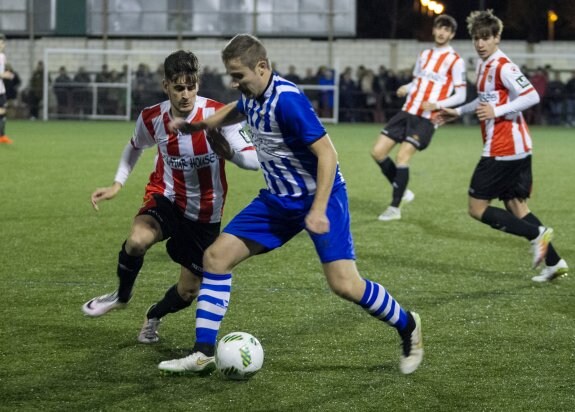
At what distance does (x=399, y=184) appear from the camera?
10.8m

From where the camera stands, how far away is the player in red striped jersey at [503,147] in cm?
738

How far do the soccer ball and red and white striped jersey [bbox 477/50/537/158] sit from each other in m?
3.47

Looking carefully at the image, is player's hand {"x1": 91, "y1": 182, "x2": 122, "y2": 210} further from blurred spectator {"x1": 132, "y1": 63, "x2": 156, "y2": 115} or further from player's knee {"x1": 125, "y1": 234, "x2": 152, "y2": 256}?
blurred spectator {"x1": 132, "y1": 63, "x2": 156, "y2": 115}

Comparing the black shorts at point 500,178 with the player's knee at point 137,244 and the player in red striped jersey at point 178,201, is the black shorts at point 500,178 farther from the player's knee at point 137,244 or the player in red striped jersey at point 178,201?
the player's knee at point 137,244

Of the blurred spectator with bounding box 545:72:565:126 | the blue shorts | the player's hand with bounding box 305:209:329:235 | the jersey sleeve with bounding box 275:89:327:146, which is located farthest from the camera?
the blurred spectator with bounding box 545:72:565:126

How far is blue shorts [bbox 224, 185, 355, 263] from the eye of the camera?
4730mm

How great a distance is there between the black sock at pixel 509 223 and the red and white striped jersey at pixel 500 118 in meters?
0.42

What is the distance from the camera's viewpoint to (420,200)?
40.1ft

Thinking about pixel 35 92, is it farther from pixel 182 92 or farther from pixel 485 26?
pixel 182 92

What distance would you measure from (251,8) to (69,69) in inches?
227

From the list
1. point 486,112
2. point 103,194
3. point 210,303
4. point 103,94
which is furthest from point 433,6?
point 210,303

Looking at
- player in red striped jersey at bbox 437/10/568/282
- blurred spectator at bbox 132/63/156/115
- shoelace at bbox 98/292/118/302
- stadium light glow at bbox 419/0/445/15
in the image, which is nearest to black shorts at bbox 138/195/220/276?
shoelace at bbox 98/292/118/302

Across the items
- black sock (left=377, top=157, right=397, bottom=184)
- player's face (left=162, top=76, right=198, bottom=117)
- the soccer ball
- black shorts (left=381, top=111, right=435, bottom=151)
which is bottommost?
the soccer ball

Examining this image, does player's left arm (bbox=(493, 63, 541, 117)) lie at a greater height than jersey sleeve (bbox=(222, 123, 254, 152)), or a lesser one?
greater
